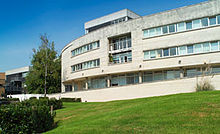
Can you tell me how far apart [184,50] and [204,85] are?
5.94 metres

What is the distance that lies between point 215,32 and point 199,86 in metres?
6.97

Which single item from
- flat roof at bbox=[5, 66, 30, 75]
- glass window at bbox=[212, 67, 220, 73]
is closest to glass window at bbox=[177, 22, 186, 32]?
glass window at bbox=[212, 67, 220, 73]

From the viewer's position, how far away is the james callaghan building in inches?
1147

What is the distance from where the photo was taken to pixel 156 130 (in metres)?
10.7

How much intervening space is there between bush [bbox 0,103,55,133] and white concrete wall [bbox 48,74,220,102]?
56.3ft

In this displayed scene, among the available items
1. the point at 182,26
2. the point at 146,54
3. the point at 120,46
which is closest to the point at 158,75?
the point at 146,54

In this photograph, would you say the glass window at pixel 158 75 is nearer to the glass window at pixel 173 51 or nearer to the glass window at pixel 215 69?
the glass window at pixel 173 51

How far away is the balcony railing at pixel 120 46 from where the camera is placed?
119 feet

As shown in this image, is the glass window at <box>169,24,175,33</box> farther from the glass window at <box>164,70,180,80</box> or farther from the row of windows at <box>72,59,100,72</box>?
the row of windows at <box>72,59,100,72</box>

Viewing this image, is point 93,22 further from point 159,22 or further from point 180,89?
point 180,89

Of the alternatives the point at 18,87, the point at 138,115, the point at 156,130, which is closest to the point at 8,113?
the point at 138,115

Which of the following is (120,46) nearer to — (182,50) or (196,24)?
(182,50)

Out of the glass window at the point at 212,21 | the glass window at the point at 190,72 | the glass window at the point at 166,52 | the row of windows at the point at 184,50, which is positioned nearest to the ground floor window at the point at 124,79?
the row of windows at the point at 184,50

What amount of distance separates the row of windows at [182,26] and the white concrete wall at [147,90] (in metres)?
6.82
